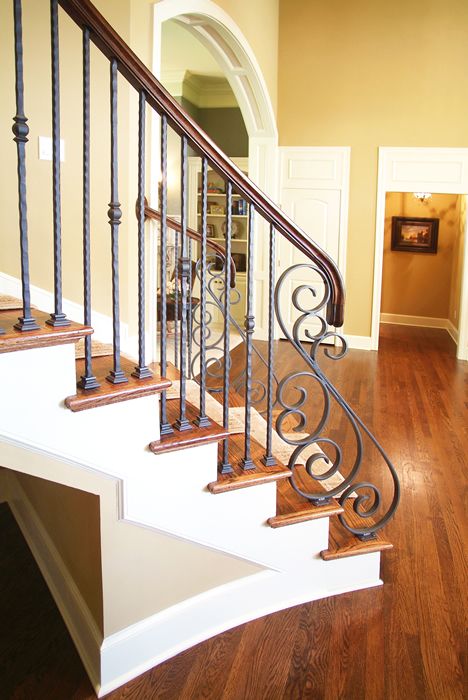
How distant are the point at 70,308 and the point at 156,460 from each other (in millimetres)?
1553

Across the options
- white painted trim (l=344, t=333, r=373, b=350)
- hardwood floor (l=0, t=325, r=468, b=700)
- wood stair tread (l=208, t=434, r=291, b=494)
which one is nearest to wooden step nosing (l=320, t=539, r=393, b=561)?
hardwood floor (l=0, t=325, r=468, b=700)

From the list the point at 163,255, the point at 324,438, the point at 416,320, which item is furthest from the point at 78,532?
the point at 416,320

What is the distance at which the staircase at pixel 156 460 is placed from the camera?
159 centimetres

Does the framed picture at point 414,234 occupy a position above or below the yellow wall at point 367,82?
below

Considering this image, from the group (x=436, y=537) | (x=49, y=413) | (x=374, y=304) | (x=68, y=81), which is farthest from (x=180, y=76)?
(x=49, y=413)

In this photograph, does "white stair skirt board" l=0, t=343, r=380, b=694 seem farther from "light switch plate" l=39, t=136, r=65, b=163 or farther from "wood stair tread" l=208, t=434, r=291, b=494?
"light switch plate" l=39, t=136, r=65, b=163

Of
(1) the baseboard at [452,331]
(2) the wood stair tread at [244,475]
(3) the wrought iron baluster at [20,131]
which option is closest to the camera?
(3) the wrought iron baluster at [20,131]

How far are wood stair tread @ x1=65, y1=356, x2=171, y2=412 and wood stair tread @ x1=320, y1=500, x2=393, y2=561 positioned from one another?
1.16 m

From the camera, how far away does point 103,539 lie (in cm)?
197

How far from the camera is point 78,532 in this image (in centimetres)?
225

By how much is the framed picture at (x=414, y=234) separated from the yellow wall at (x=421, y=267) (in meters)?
0.07

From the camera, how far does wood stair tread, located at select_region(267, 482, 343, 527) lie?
2.36 meters

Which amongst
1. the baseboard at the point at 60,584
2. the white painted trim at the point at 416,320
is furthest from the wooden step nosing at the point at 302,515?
the white painted trim at the point at 416,320

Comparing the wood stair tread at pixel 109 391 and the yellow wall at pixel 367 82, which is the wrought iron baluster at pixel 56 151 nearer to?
the wood stair tread at pixel 109 391
